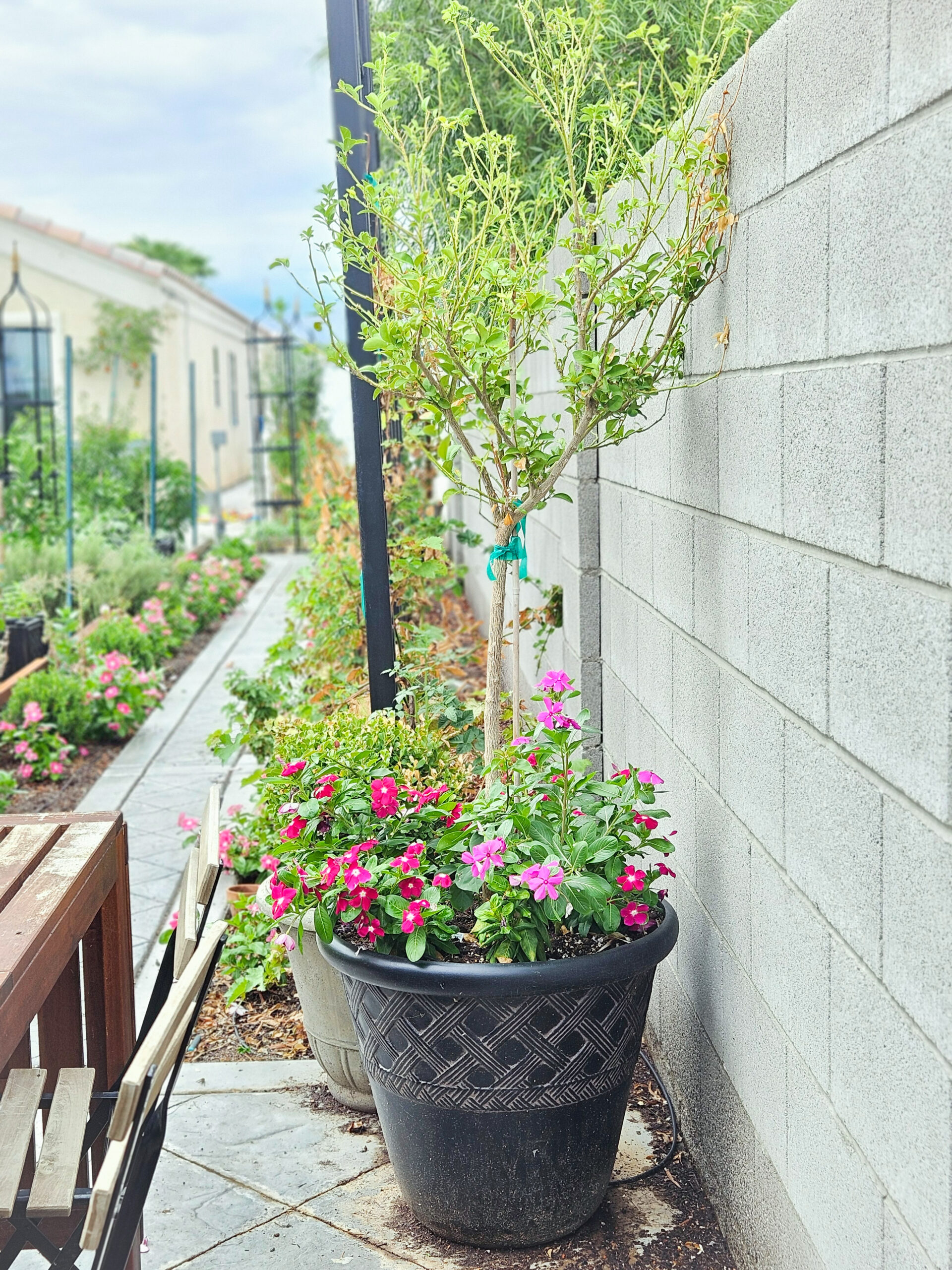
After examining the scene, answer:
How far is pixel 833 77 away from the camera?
Result: 1474mm

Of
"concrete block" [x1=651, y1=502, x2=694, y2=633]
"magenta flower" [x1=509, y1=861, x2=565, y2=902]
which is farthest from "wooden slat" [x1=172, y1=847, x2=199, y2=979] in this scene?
"concrete block" [x1=651, y1=502, x2=694, y2=633]

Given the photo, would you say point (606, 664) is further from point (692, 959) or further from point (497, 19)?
point (497, 19)

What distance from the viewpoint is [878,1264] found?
141cm

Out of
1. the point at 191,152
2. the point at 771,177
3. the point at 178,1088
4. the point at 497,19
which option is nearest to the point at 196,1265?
the point at 178,1088

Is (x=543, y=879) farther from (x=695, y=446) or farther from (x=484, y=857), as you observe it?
(x=695, y=446)

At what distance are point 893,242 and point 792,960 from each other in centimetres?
102

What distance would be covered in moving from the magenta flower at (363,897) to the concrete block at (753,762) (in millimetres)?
661

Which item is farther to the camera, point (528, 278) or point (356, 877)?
point (528, 278)

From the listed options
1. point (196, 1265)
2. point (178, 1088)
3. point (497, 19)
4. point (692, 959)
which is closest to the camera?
point (196, 1265)

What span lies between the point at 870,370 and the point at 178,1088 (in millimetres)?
2453

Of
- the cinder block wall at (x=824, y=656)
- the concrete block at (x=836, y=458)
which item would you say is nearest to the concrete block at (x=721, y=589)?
the cinder block wall at (x=824, y=656)

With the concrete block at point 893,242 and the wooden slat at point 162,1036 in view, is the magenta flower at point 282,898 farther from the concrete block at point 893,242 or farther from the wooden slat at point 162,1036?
the concrete block at point 893,242

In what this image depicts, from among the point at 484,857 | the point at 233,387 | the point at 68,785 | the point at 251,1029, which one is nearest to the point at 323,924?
the point at 484,857

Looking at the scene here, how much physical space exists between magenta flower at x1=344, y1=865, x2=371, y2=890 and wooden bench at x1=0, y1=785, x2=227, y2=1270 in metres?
0.28
